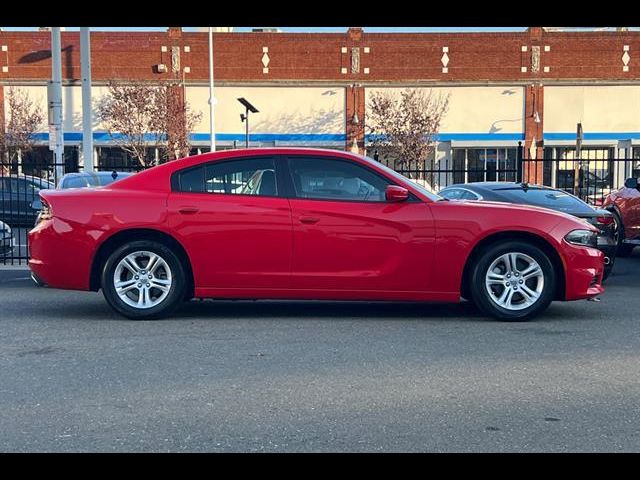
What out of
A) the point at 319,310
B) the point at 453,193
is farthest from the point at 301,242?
the point at 453,193

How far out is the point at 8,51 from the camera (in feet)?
128

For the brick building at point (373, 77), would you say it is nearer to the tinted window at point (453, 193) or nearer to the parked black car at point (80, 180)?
the parked black car at point (80, 180)

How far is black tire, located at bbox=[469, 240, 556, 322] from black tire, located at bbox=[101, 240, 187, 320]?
9.02 ft

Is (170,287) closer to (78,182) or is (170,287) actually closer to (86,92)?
(78,182)

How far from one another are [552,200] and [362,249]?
14.0ft

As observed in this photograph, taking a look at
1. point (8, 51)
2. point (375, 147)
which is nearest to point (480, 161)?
Answer: point (375, 147)

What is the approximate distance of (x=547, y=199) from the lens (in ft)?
34.7

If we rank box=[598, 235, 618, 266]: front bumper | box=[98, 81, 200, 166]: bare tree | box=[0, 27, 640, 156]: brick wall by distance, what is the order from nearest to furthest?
1. box=[598, 235, 618, 266]: front bumper
2. box=[98, 81, 200, 166]: bare tree
3. box=[0, 27, 640, 156]: brick wall

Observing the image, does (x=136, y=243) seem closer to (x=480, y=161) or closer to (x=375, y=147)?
(x=375, y=147)

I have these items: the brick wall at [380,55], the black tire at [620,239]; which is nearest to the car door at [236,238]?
the black tire at [620,239]

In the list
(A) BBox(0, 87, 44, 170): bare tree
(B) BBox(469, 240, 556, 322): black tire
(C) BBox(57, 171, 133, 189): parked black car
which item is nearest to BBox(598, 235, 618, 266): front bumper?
(B) BBox(469, 240, 556, 322): black tire

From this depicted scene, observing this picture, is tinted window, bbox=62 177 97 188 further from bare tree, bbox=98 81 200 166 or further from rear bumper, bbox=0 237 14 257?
bare tree, bbox=98 81 200 166

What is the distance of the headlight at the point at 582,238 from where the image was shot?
24.5ft

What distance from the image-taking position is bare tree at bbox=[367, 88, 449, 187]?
35.2 meters
